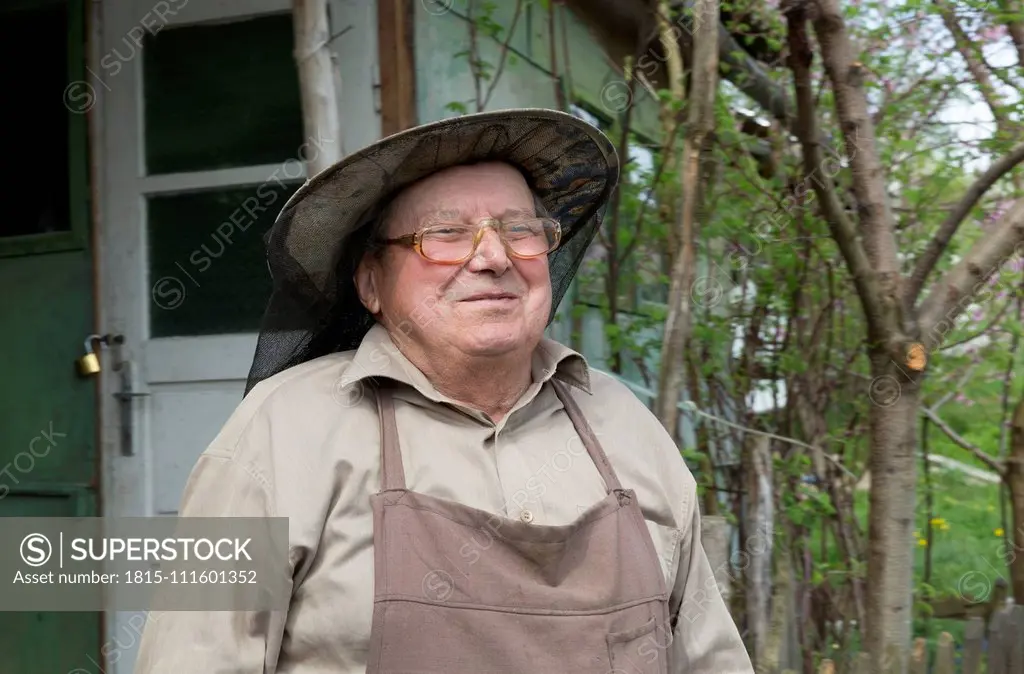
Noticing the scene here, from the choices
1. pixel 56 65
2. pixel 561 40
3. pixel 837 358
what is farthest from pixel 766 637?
pixel 56 65

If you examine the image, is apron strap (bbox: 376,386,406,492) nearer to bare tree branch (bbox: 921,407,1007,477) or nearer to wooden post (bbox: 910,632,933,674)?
wooden post (bbox: 910,632,933,674)

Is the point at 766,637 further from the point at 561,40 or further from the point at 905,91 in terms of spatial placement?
the point at 561,40

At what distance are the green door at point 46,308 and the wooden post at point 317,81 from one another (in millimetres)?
1547

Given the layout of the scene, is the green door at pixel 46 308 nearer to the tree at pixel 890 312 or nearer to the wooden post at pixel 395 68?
the wooden post at pixel 395 68

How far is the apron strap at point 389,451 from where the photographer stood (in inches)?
66.9

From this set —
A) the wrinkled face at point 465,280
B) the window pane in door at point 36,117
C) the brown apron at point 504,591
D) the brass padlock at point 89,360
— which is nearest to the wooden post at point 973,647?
the brown apron at point 504,591

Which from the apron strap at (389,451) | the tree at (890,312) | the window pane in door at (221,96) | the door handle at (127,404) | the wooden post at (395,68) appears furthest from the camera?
the door handle at (127,404)

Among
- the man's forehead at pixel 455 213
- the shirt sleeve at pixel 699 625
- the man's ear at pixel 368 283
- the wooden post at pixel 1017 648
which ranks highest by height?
the man's forehead at pixel 455 213

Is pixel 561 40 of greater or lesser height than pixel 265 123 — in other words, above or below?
above

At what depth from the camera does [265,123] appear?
12.4ft

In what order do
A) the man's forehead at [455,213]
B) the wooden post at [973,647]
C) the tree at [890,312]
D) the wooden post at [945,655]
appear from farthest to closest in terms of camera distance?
1. the wooden post at [973,647]
2. the wooden post at [945,655]
3. the tree at [890,312]
4. the man's forehead at [455,213]

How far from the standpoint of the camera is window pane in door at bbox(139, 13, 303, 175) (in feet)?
12.3

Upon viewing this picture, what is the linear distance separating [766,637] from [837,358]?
1.72m

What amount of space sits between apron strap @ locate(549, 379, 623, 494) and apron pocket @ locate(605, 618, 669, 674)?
0.27 m
